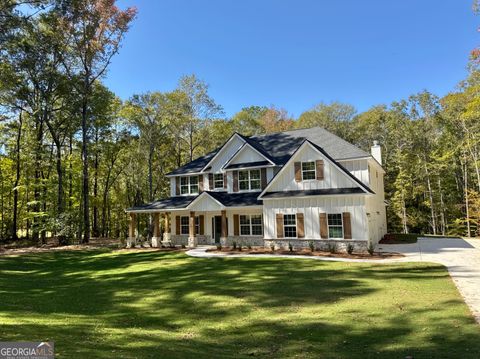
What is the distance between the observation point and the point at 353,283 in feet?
37.9

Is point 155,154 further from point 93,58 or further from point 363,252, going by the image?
point 363,252

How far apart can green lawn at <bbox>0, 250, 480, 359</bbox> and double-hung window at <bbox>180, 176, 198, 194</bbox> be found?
465 inches

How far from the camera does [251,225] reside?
2295 centimetres

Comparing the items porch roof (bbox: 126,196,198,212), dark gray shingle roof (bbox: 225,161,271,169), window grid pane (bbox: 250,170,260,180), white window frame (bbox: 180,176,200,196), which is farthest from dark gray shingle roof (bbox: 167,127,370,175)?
porch roof (bbox: 126,196,198,212)

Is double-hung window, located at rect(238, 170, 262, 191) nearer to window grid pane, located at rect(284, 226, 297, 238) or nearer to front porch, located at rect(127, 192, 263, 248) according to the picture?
front porch, located at rect(127, 192, 263, 248)

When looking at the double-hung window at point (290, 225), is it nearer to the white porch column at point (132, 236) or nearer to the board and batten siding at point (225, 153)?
the board and batten siding at point (225, 153)

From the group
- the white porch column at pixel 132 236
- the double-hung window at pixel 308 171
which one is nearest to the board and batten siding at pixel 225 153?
the double-hung window at pixel 308 171

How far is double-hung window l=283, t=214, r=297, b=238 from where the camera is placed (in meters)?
20.2

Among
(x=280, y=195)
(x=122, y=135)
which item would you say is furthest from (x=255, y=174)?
(x=122, y=135)

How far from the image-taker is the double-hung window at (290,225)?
2020 centimetres

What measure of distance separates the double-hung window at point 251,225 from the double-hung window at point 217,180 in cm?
396

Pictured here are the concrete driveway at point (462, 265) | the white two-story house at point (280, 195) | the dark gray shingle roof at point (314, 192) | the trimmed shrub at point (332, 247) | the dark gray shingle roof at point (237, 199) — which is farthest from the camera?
the dark gray shingle roof at point (237, 199)

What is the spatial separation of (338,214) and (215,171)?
10864 mm

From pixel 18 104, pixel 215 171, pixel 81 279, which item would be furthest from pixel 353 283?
pixel 18 104
